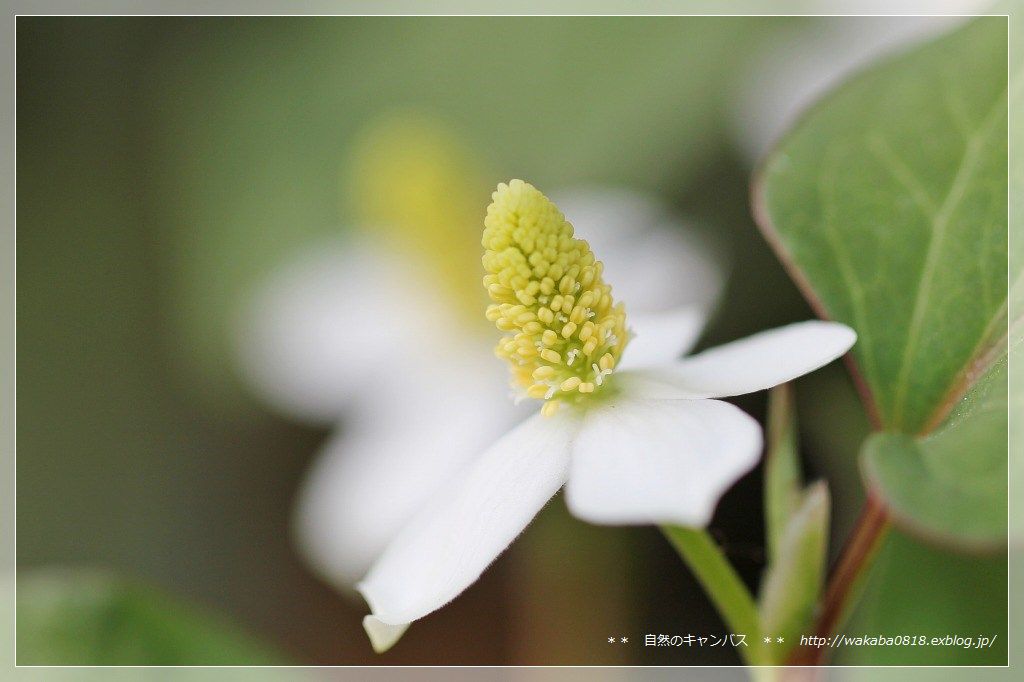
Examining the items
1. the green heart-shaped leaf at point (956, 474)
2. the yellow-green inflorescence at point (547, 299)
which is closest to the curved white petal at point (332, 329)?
the yellow-green inflorescence at point (547, 299)

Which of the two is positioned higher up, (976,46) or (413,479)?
(976,46)

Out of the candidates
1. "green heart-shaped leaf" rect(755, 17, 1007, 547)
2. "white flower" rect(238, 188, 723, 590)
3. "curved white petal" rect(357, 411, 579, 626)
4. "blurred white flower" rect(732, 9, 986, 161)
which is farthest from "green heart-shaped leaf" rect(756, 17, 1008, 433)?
"blurred white flower" rect(732, 9, 986, 161)

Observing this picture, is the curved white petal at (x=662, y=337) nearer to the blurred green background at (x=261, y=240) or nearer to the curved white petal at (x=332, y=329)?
the blurred green background at (x=261, y=240)

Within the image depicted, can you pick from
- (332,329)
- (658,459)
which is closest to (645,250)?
(332,329)

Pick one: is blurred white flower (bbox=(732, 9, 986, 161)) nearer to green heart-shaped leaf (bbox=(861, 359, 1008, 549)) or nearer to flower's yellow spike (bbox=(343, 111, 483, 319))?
flower's yellow spike (bbox=(343, 111, 483, 319))

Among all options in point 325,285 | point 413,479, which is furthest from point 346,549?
point 325,285

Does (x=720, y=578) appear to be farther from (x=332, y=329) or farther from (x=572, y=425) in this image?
(x=332, y=329)

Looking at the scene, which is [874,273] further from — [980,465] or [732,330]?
[732,330]
